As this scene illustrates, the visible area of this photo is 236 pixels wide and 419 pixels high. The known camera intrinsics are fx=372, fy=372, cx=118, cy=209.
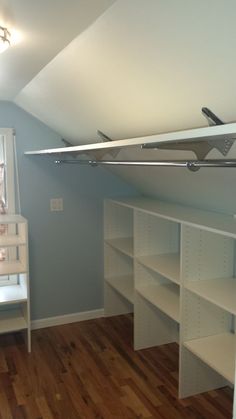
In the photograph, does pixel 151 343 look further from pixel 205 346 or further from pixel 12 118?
pixel 12 118

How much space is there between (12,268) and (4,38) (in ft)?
7.08

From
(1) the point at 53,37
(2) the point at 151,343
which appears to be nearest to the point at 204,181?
(1) the point at 53,37

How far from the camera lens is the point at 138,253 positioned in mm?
3150

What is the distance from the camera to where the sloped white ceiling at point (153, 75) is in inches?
43.9

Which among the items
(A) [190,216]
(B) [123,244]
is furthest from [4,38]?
(B) [123,244]

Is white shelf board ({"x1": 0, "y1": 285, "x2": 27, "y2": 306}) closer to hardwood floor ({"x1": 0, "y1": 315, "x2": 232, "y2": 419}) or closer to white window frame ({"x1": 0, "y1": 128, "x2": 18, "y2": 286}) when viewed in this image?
white window frame ({"x1": 0, "y1": 128, "x2": 18, "y2": 286})

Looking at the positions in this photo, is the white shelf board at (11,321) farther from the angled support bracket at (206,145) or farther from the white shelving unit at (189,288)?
the angled support bracket at (206,145)

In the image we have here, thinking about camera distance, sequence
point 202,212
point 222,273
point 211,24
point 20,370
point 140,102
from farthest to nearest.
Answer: point 20,370
point 202,212
point 222,273
point 140,102
point 211,24

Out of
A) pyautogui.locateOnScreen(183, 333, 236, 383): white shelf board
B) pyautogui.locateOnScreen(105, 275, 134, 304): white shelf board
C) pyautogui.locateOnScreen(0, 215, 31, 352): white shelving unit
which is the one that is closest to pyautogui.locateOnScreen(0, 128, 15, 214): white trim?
pyautogui.locateOnScreen(0, 215, 31, 352): white shelving unit

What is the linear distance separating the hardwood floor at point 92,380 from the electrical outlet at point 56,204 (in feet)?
3.90

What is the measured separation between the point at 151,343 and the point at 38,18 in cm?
275

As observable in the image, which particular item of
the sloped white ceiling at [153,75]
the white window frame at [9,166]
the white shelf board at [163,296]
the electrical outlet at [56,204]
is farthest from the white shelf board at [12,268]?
the sloped white ceiling at [153,75]

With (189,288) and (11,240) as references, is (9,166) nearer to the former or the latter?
(11,240)

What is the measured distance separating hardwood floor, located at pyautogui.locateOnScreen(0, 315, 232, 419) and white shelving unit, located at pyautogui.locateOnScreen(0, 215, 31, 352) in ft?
0.70
